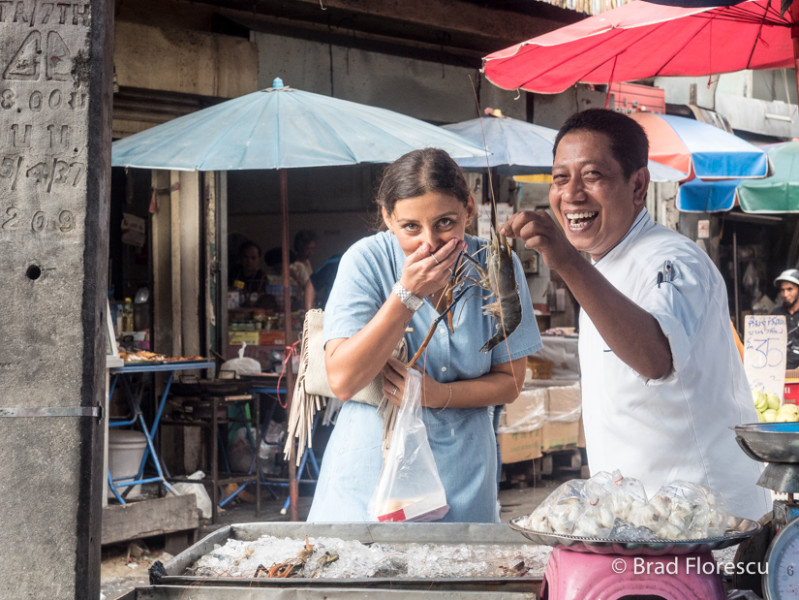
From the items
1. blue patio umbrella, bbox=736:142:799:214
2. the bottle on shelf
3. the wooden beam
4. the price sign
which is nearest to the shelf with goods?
the bottle on shelf

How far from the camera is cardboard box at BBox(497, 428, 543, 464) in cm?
838

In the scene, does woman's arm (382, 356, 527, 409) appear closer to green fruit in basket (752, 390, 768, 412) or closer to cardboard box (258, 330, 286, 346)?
green fruit in basket (752, 390, 768, 412)

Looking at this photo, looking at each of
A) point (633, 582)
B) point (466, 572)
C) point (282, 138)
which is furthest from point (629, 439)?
point (282, 138)

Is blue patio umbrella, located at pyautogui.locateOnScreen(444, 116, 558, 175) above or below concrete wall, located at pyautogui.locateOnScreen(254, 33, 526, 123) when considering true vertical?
below

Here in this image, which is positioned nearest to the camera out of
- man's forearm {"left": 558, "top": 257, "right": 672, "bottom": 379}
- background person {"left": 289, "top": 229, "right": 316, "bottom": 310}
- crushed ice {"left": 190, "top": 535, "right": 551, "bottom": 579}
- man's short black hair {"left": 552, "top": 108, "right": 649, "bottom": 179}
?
man's forearm {"left": 558, "top": 257, "right": 672, "bottom": 379}

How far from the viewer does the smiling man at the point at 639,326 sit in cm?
208

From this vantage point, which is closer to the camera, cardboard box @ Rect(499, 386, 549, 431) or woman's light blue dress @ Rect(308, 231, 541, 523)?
woman's light blue dress @ Rect(308, 231, 541, 523)

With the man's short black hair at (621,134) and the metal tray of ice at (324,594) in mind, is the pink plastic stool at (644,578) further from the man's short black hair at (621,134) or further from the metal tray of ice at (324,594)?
the man's short black hair at (621,134)

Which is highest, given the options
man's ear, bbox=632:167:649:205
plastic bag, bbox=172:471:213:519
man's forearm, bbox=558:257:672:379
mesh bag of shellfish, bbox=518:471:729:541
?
man's ear, bbox=632:167:649:205

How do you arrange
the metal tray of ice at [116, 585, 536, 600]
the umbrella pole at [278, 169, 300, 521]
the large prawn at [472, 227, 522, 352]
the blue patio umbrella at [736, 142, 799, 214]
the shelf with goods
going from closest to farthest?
the metal tray of ice at [116, 585, 536, 600]
the large prawn at [472, 227, 522, 352]
the umbrella pole at [278, 169, 300, 521]
the shelf with goods
the blue patio umbrella at [736, 142, 799, 214]

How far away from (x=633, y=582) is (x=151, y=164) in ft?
15.8

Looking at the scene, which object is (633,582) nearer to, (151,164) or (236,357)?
(151,164)

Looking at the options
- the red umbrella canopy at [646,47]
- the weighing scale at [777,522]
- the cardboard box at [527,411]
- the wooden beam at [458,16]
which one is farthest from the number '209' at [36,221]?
the wooden beam at [458,16]

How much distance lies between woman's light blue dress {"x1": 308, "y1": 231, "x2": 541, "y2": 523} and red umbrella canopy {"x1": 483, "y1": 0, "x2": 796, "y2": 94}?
2067mm
